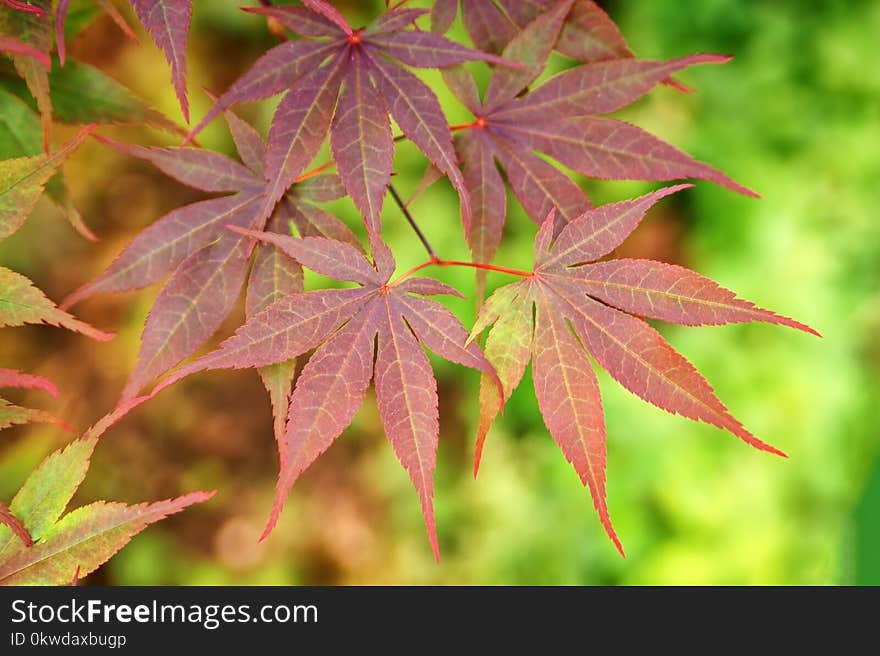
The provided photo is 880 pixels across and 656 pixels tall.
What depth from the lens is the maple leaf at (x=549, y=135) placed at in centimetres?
79

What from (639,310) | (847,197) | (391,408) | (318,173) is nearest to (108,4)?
(318,173)

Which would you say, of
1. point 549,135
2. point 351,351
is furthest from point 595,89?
point 351,351

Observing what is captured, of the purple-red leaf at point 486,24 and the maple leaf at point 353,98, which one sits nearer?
the maple leaf at point 353,98

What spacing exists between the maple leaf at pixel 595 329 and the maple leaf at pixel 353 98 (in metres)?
0.12

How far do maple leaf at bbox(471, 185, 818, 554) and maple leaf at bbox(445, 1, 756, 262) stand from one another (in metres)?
0.08

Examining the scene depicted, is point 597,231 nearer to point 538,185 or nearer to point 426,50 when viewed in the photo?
point 538,185

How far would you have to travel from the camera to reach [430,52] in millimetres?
722

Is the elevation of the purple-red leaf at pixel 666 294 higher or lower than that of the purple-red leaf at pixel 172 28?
lower

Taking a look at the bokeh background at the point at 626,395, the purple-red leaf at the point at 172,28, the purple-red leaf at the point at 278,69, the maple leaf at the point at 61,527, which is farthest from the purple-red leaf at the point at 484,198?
the bokeh background at the point at 626,395

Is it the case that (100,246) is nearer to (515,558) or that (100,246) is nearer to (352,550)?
(352,550)

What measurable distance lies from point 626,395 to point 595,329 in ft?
4.34

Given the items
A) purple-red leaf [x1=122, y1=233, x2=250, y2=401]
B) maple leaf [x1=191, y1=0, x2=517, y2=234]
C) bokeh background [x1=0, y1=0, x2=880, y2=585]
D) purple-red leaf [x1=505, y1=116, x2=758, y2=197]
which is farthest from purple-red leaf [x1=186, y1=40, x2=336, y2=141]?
bokeh background [x1=0, y1=0, x2=880, y2=585]

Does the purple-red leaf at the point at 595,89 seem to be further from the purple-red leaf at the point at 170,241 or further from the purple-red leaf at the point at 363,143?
the purple-red leaf at the point at 170,241

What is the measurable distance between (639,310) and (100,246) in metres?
2.10
